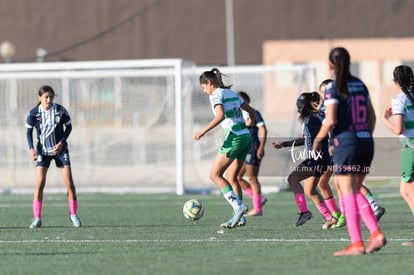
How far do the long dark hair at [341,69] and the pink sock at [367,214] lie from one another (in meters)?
1.07

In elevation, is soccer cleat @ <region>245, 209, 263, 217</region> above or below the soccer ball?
below

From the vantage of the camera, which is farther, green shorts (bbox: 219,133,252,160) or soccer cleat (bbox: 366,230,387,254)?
green shorts (bbox: 219,133,252,160)

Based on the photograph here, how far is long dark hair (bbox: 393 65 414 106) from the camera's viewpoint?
11602 millimetres

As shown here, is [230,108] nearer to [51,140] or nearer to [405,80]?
[51,140]

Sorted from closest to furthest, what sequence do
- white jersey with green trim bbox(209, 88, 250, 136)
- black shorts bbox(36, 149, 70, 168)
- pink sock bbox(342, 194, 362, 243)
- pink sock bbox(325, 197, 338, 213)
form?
pink sock bbox(342, 194, 362, 243)
white jersey with green trim bbox(209, 88, 250, 136)
pink sock bbox(325, 197, 338, 213)
black shorts bbox(36, 149, 70, 168)

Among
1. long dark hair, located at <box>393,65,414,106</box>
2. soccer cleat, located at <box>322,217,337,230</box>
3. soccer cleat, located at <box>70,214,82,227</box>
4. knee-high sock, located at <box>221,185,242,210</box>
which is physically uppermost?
long dark hair, located at <box>393,65,414,106</box>

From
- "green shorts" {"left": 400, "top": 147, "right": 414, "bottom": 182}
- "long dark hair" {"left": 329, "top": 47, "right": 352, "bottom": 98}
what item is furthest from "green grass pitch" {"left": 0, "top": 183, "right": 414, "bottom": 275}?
"long dark hair" {"left": 329, "top": 47, "right": 352, "bottom": 98}

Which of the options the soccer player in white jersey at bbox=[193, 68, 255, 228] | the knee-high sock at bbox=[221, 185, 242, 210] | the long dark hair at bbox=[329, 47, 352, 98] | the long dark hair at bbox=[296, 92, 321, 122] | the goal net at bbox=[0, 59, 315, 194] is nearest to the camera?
the long dark hair at bbox=[329, 47, 352, 98]

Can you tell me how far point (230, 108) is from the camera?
45.8ft

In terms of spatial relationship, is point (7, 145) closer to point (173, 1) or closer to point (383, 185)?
point (383, 185)

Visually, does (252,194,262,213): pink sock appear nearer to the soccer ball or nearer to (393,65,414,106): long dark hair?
the soccer ball

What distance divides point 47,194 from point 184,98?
11.8 feet

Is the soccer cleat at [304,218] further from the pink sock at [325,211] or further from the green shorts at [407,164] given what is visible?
the green shorts at [407,164]

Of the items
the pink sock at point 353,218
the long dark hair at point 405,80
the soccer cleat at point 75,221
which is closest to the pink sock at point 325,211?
the long dark hair at point 405,80
